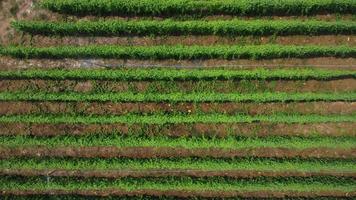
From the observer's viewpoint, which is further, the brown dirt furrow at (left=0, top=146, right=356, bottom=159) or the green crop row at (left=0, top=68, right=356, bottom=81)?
the brown dirt furrow at (left=0, top=146, right=356, bottom=159)

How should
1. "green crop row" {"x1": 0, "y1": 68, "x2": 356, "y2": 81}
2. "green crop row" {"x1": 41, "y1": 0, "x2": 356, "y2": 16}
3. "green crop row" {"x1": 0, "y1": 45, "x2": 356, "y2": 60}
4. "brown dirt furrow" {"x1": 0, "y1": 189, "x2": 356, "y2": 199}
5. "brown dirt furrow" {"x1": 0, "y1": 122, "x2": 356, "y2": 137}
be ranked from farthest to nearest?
1. "brown dirt furrow" {"x1": 0, "y1": 122, "x2": 356, "y2": 137}
2. "brown dirt furrow" {"x1": 0, "y1": 189, "x2": 356, "y2": 199}
3. "green crop row" {"x1": 0, "y1": 68, "x2": 356, "y2": 81}
4. "green crop row" {"x1": 0, "y1": 45, "x2": 356, "y2": 60}
5. "green crop row" {"x1": 41, "y1": 0, "x2": 356, "y2": 16}

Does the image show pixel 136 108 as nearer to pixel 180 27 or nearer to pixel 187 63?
pixel 187 63

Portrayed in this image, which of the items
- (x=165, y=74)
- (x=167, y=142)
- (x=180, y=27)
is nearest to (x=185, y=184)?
(x=167, y=142)

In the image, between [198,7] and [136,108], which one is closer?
[198,7]

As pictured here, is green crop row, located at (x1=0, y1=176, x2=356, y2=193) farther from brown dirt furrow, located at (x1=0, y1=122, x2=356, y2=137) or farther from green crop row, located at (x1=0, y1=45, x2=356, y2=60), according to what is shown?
green crop row, located at (x1=0, y1=45, x2=356, y2=60)

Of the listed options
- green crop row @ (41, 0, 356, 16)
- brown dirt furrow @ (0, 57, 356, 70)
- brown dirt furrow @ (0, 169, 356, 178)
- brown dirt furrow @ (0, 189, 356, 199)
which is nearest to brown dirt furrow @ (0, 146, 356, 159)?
brown dirt furrow @ (0, 169, 356, 178)
